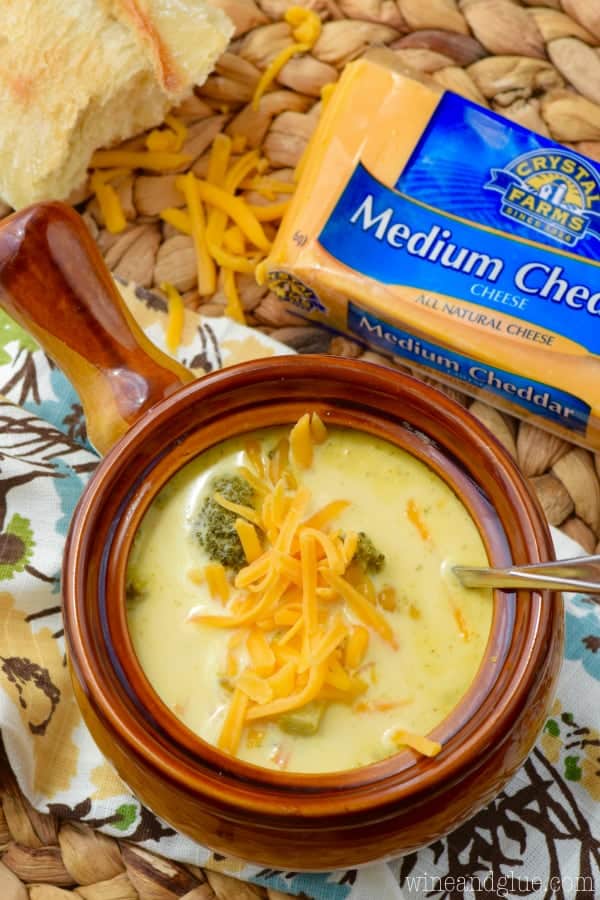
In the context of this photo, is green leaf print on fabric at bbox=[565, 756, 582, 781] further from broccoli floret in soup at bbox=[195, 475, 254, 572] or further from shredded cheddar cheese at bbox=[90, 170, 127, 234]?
shredded cheddar cheese at bbox=[90, 170, 127, 234]

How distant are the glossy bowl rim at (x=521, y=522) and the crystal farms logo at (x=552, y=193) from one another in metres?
0.48

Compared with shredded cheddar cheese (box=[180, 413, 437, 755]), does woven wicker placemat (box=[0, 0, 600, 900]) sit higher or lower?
higher

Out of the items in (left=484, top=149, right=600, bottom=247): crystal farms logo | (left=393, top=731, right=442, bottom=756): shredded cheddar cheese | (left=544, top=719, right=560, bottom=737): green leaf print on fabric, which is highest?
(left=484, top=149, right=600, bottom=247): crystal farms logo

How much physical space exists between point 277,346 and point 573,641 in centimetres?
61

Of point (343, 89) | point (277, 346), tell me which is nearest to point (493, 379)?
point (277, 346)

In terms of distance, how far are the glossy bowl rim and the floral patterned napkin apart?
0.25 meters

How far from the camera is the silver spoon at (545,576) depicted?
3.64 ft

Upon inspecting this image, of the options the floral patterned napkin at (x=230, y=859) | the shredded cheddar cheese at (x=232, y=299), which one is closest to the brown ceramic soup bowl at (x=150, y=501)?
the floral patterned napkin at (x=230, y=859)

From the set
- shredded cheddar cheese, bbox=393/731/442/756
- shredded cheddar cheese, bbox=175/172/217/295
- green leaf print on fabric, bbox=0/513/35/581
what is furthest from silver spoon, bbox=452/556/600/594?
shredded cheddar cheese, bbox=175/172/217/295

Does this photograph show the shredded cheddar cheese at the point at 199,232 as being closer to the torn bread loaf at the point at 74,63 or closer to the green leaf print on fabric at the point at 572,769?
the torn bread loaf at the point at 74,63

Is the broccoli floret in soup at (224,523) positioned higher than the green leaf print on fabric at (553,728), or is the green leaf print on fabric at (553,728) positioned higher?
the broccoli floret in soup at (224,523)

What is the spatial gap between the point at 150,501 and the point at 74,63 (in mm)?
744

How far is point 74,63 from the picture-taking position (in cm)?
165

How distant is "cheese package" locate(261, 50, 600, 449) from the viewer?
1.60 meters
